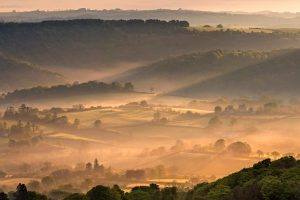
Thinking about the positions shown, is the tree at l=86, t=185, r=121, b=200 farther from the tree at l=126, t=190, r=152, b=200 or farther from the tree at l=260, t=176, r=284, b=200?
the tree at l=260, t=176, r=284, b=200

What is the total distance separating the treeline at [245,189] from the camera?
63.3 metres

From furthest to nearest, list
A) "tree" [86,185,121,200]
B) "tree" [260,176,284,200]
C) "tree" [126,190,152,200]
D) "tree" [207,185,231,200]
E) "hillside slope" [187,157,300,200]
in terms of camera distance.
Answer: "tree" [126,190,152,200]
"tree" [86,185,121,200]
"tree" [207,185,231,200]
"hillside slope" [187,157,300,200]
"tree" [260,176,284,200]

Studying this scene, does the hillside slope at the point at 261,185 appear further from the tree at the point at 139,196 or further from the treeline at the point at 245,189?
the tree at the point at 139,196

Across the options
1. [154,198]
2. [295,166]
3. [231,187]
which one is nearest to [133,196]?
[154,198]

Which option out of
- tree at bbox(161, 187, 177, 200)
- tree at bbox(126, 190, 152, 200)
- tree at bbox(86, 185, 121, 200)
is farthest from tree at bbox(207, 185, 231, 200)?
tree at bbox(86, 185, 121, 200)

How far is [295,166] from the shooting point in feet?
232

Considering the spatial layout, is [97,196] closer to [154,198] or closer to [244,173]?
[154,198]

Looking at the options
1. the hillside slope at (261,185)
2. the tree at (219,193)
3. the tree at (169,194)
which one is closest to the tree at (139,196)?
the tree at (169,194)

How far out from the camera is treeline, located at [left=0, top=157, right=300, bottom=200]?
2493 inches

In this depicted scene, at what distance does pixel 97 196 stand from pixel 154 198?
597 cm

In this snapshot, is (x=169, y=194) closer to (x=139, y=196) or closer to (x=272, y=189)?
(x=139, y=196)

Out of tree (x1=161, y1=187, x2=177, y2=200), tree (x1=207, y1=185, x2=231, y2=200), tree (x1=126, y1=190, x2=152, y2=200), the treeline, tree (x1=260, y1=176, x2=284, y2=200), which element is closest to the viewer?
tree (x1=260, y1=176, x2=284, y2=200)

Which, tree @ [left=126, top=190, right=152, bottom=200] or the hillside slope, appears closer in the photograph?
the hillside slope

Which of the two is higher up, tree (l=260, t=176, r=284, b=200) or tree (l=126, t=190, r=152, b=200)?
tree (l=126, t=190, r=152, b=200)
